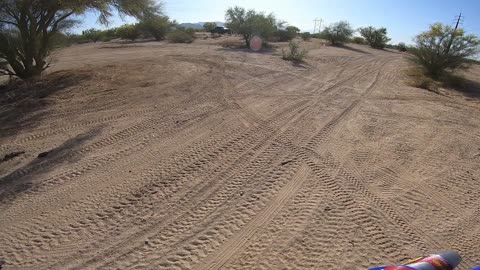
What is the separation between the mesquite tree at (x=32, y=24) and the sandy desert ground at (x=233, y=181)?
3053 mm

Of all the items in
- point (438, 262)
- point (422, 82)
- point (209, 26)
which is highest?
point (209, 26)

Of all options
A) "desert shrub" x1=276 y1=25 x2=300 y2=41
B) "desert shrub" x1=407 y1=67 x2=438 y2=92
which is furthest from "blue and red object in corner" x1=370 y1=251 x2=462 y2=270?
"desert shrub" x1=276 y1=25 x2=300 y2=41

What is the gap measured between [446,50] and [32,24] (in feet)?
62.0

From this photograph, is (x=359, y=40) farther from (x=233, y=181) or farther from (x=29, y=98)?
(x=233, y=181)

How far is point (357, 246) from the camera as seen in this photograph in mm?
4094

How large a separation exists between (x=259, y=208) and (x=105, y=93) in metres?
7.95

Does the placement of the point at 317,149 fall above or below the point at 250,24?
below

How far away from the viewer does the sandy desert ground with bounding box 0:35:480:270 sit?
4055 mm

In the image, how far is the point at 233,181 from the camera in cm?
560

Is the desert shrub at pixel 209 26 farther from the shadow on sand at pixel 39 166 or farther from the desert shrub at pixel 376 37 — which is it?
the shadow on sand at pixel 39 166

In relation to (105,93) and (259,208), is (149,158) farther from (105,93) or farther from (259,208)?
(105,93)

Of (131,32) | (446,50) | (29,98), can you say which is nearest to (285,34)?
(131,32)

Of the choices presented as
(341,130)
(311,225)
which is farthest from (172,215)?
(341,130)

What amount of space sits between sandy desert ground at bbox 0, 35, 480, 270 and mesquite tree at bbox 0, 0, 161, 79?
10.0 ft
